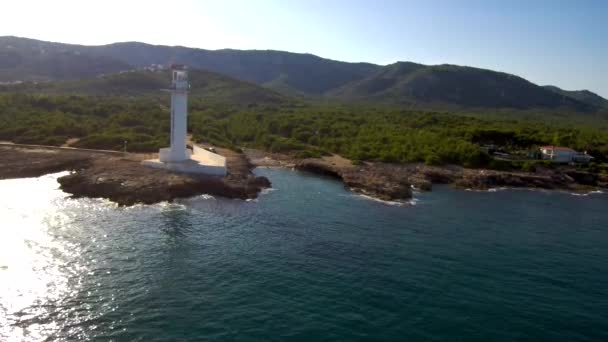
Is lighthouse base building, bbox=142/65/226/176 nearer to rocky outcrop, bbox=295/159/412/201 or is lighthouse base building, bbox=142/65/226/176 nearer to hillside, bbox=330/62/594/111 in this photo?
rocky outcrop, bbox=295/159/412/201

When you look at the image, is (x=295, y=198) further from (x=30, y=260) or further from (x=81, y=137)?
(x=81, y=137)

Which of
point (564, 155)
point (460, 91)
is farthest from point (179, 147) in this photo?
point (460, 91)

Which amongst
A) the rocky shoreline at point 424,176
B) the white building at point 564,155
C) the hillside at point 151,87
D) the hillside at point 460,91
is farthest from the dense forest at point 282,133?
the hillside at point 460,91

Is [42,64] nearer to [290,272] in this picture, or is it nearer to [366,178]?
[366,178]

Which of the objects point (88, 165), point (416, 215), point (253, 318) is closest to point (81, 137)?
point (88, 165)

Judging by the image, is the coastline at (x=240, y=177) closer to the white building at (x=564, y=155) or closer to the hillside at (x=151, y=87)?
the white building at (x=564, y=155)
